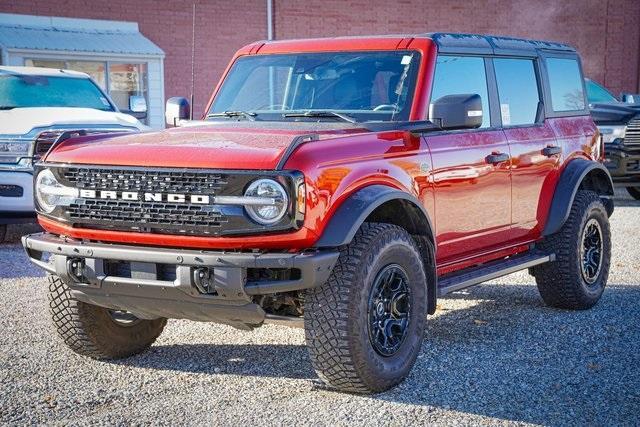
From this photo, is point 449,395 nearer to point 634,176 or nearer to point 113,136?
point 113,136

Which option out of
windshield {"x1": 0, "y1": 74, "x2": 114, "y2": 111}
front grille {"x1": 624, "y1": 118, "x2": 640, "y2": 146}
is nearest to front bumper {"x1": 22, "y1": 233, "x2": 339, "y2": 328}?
windshield {"x1": 0, "y1": 74, "x2": 114, "y2": 111}

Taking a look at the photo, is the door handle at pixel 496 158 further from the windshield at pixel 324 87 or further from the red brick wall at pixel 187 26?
the red brick wall at pixel 187 26

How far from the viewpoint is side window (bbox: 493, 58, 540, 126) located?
21.5 feet

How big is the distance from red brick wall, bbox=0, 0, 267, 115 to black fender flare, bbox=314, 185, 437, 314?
46.5 feet

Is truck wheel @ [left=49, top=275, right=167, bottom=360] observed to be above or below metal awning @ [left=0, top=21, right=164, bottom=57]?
below

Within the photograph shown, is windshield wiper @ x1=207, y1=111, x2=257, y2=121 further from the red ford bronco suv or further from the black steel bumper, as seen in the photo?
the black steel bumper

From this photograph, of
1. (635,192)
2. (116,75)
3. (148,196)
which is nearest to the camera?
(148,196)

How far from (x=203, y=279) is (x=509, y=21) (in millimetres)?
19939

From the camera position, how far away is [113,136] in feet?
17.8

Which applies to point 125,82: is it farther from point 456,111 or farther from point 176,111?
point 456,111

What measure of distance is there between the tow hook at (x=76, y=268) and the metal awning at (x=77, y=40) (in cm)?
1252

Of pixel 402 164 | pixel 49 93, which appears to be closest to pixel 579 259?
pixel 402 164

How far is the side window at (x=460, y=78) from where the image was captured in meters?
5.84

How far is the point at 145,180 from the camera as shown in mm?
4719
